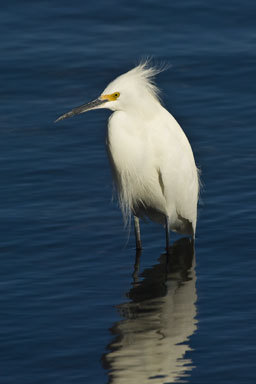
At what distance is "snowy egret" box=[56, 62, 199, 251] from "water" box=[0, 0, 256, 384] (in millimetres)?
297

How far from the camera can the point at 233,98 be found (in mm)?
11789

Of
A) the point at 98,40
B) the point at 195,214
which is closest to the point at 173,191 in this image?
the point at 195,214

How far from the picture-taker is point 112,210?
31.6 ft

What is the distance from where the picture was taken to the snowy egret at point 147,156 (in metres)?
8.22

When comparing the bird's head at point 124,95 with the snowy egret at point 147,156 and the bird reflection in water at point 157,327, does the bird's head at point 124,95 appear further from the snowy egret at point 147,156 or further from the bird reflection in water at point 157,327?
the bird reflection in water at point 157,327

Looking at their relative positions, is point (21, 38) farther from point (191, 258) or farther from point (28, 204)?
point (191, 258)

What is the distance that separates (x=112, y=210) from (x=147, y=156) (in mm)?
1166

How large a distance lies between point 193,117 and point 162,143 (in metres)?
2.89

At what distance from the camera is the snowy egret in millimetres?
8219

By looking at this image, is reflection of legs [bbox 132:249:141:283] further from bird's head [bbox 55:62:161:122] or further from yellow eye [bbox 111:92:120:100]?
yellow eye [bbox 111:92:120:100]

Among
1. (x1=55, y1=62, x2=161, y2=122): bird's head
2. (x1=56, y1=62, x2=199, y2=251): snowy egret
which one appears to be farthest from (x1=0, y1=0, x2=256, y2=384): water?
(x1=55, y1=62, x2=161, y2=122): bird's head

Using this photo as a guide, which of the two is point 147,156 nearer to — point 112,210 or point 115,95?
point 115,95

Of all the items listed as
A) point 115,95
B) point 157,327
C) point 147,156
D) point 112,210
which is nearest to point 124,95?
point 115,95

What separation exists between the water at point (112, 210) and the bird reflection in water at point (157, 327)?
0.01 meters
